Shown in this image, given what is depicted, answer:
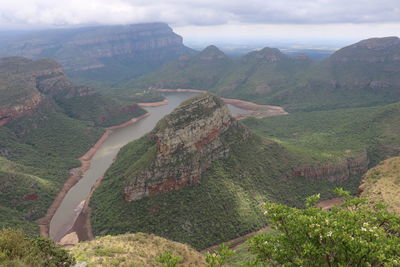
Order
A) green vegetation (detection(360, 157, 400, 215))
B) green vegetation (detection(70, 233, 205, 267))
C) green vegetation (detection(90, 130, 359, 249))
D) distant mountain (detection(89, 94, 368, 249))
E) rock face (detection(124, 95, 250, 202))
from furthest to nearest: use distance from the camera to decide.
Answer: rock face (detection(124, 95, 250, 202)) < distant mountain (detection(89, 94, 368, 249)) < green vegetation (detection(90, 130, 359, 249)) < green vegetation (detection(360, 157, 400, 215)) < green vegetation (detection(70, 233, 205, 267))

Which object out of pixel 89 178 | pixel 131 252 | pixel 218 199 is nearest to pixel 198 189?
pixel 218 199

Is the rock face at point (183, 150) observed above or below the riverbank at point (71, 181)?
above

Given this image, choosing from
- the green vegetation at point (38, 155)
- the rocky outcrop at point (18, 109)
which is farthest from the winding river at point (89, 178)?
the rocky outcrop at point (18, 109)

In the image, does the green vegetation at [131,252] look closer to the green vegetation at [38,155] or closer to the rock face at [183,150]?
the rock face at [183,150]

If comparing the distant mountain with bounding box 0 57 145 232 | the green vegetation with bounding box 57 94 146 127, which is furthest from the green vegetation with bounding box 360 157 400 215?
the green vegetation with bounding box 57 94 146 127

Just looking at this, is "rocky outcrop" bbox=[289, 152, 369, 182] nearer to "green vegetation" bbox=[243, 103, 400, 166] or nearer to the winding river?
"green vegetation" bbox=[243, 103, 400, 166]

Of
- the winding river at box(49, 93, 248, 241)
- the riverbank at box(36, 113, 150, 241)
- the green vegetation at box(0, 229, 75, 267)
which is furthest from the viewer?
the winding river at box(49, 93, 248, 241)

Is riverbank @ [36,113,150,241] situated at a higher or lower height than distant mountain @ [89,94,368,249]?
lower
